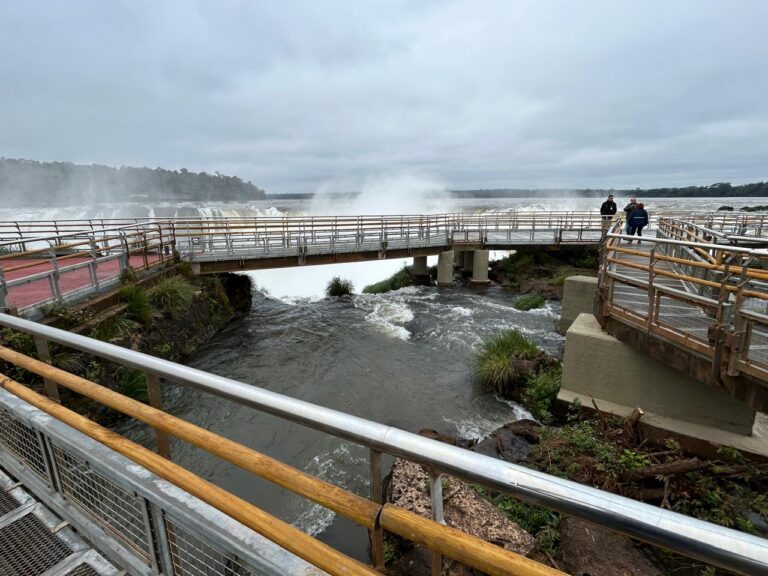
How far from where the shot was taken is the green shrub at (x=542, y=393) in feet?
23.4

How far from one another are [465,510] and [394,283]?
17091mm

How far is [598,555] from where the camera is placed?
3.71 meters

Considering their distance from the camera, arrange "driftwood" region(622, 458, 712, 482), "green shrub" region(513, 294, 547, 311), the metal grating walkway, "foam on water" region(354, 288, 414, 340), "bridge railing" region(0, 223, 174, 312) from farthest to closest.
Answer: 1. "green shrub" region(513, 294, 547, 311)
2. "foam on water" region(354, 288, 414, 340)
3. "bridge railing" region(0, 223, 174, 312)
4. "driftwood" region(622, 458, 712, 482)
5. the metal grating walkway

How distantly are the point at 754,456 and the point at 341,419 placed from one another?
6050mm

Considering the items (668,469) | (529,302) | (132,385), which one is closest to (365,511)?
(668,469)

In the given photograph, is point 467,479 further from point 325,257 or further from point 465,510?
point 325,257

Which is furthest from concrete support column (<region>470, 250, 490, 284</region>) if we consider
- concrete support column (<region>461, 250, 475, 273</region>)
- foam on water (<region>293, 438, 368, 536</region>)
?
foam on water (<region>293, 438, 368, 536</region>)

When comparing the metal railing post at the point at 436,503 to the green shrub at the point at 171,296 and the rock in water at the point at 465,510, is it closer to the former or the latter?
the rock in water at the point at 465,510

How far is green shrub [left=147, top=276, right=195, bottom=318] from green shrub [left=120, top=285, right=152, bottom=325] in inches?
32.0

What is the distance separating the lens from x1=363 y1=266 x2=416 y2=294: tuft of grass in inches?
804

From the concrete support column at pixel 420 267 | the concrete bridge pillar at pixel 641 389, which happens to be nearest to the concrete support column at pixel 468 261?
the concrete support column at pixel 420 267

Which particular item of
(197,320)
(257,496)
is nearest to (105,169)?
(197,320)

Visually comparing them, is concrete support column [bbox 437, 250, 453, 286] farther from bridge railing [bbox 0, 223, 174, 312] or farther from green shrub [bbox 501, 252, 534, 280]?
bridge railing [bbox 0, 223, 174, 312]

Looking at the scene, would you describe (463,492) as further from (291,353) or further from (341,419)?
(291,353)
